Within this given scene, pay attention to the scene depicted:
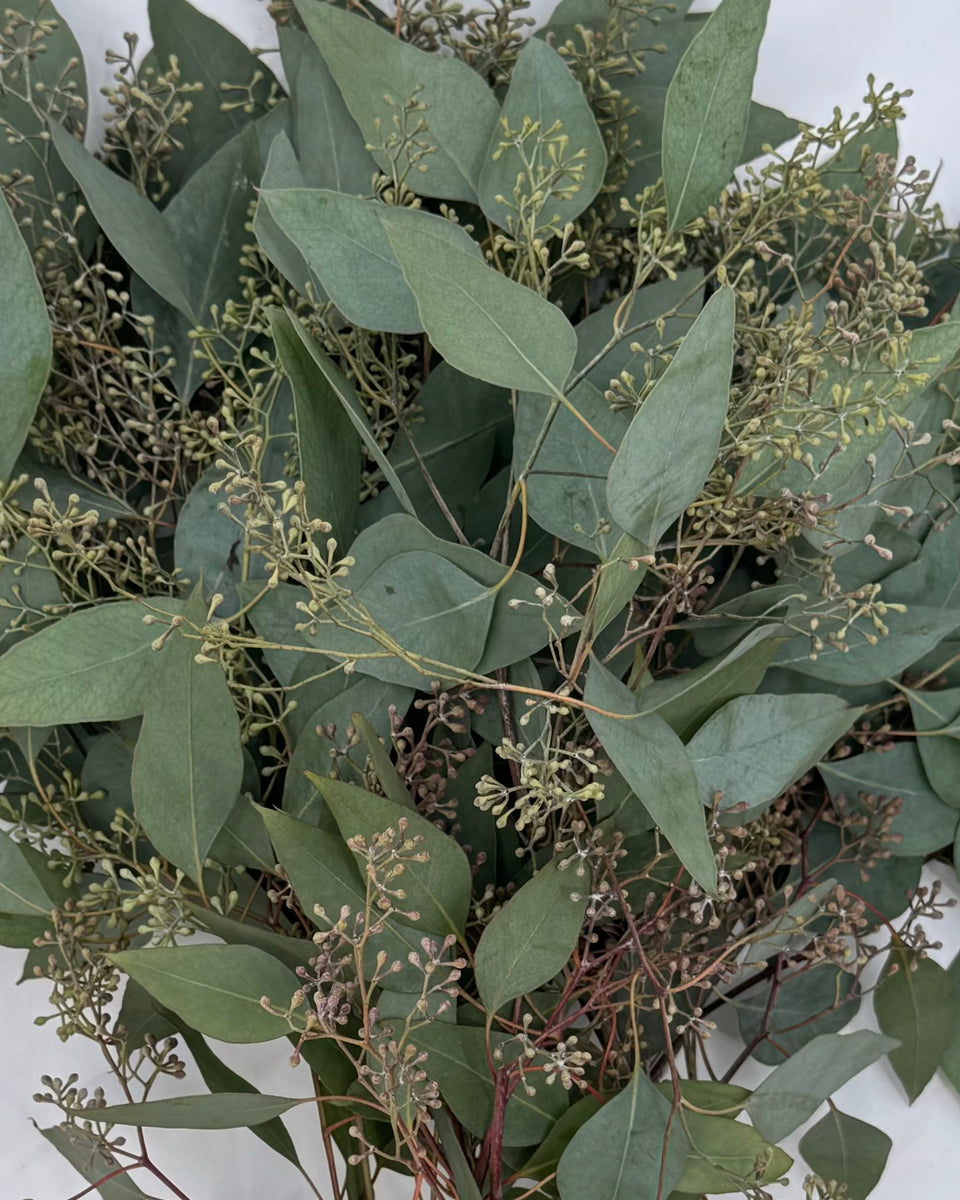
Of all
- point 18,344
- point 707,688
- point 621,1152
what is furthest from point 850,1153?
point 18,344

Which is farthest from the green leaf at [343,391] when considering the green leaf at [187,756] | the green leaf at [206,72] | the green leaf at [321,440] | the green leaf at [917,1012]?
the green leaf at [917,1012]

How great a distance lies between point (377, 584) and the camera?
497mm

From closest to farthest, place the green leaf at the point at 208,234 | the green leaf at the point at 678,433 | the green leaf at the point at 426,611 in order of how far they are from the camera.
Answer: the green leaf at the point at 678,433 → the green leaf at the point at 426,611 → the green leaf at the point at 208,234

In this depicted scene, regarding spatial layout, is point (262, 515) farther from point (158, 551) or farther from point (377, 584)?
point (158, 551)

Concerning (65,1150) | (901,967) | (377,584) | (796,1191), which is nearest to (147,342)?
(377,584)

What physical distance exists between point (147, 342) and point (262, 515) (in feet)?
0.63

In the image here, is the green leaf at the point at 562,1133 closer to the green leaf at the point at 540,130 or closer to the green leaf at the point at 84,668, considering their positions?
the green leaf at the point at 84,668

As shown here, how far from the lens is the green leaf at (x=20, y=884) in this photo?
552 mm

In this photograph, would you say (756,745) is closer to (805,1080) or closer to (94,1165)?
(805,1080)

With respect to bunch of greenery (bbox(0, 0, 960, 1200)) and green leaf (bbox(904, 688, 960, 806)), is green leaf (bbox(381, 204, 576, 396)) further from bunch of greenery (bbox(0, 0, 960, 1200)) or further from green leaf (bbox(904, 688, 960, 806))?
green leaf (bbox(904, 688, 960, 806))

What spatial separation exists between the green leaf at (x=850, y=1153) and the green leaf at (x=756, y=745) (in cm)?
29

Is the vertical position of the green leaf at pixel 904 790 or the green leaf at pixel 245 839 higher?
the green leaf at pixel 904 790

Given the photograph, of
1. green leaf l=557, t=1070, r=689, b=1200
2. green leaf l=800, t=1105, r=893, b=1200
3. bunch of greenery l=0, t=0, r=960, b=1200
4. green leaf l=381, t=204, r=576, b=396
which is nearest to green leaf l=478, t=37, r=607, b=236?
bunch of greenery l=0, t=0, r=960, b=1200

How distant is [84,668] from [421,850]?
0.60 feet
